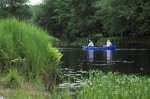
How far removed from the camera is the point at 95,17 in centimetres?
10556

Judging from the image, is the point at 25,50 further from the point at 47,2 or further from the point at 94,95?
the point at 47,2

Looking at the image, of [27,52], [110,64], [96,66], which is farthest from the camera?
[110,64]

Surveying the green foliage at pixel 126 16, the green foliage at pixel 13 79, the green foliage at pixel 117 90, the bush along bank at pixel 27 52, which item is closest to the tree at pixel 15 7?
the green foliage at pixel 126 16

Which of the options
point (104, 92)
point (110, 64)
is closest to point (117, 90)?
point (104, 92)

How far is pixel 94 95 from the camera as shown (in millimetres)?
Answer: 10344

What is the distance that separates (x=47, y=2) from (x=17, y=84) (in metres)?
121

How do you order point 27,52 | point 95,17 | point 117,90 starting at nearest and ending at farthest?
point 117,90 → point 27,52 → point 95,17

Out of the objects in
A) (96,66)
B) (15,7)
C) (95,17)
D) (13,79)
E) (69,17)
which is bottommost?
(96,66)

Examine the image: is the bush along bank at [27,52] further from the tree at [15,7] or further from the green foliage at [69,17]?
the tree at [15,7]

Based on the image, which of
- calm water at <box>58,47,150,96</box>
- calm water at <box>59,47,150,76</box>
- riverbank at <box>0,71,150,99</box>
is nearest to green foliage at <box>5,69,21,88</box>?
riverbank at <box>0,71,150,99</box>

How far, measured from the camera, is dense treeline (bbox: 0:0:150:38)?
273 feet

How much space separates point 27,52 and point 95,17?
9059cm

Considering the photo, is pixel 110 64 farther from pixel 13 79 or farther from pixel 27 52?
pixel 13 79

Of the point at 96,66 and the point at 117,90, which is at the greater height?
the point at 117,90
